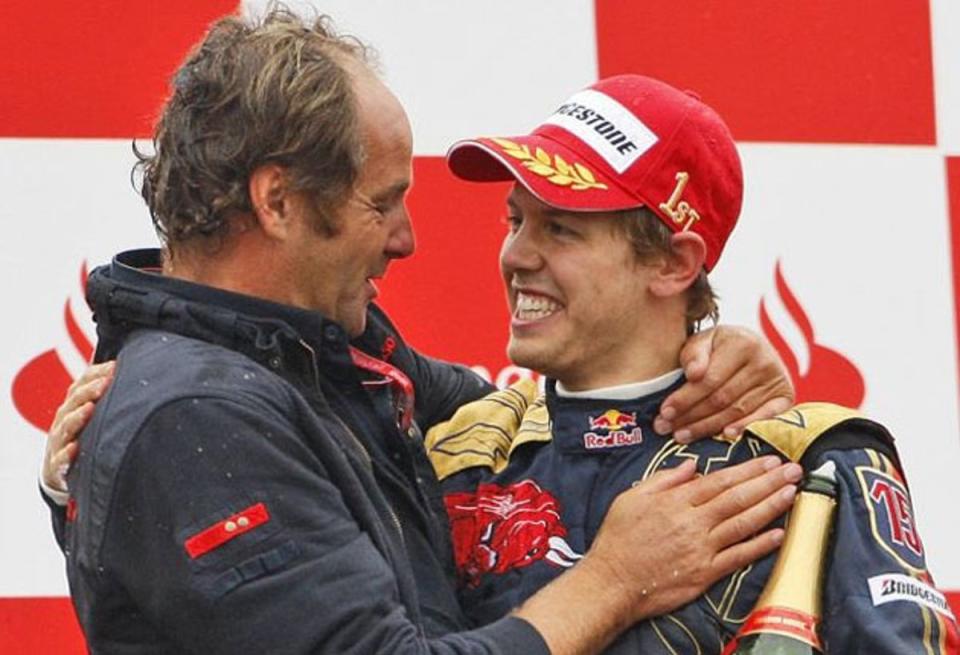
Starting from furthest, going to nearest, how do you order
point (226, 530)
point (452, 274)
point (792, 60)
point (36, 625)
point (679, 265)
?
point (792, 60) < point (452, 274) < point (36, 625) < point (679, 265) < point (226, 530)

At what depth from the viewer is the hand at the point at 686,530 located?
219 centimetres

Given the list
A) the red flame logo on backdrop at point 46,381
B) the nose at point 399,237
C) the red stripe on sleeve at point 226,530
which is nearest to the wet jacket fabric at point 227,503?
the red stripe on sleeve at point 226,530

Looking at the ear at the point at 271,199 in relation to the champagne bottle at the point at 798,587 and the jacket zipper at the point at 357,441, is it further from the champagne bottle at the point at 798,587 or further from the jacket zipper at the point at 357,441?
the champagne bottle at the point at 798,587

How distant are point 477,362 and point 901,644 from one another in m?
1.09

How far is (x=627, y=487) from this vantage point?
2.34m

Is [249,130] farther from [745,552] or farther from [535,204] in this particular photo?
[745,552]

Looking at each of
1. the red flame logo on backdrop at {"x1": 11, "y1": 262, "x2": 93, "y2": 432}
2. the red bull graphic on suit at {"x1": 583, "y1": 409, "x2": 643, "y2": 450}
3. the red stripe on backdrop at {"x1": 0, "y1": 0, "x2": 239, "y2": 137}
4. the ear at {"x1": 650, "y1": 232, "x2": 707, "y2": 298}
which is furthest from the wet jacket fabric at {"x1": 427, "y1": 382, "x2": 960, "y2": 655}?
the red stripe on backdrop at {"x1": 0, "y1": 0, "x2": 239, "y2": 137}

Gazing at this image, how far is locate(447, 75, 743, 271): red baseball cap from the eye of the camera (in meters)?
2.39

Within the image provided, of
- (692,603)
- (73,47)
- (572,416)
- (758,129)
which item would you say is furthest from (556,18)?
(692,603)

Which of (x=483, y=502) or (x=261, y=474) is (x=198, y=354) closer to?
(x=261, y=474)

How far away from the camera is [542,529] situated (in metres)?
2.34

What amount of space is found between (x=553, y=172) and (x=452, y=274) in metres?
0.71

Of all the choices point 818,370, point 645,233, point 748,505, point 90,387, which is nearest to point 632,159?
point 645,233

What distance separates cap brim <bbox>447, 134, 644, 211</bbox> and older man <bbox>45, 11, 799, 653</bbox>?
0.16 m
